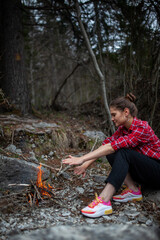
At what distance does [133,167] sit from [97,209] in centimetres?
71

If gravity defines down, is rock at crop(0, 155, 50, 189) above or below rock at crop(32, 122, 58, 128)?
below

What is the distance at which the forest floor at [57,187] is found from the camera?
211 cm

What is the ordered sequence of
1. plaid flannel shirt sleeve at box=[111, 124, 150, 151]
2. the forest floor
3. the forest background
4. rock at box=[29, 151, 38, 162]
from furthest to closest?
the forest background → rock at box=[29, 151, 38, 162] → plaid flannel shirt sleeve at box=[111, 124, 150, 151] → the forest floor

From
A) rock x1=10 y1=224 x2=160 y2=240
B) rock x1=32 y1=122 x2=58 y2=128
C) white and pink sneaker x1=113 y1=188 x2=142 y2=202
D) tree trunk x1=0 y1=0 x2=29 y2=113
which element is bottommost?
white and pink sneaker x1=113 y1=188 x2=142 y2=202

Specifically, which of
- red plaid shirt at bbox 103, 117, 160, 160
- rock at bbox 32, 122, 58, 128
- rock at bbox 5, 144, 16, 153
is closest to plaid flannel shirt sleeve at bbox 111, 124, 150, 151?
red plaid shirt at bbox 103, 117, 160, 160

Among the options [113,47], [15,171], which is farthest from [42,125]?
[113,47]

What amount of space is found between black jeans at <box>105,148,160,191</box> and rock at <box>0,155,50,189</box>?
1.23 metres

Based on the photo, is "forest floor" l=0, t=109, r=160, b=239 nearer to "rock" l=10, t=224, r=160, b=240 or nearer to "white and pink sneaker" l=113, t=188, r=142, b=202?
"white and pink sneaker" l=113, t=188, r=142, b=202

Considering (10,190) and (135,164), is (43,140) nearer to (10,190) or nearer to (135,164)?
(10,190)

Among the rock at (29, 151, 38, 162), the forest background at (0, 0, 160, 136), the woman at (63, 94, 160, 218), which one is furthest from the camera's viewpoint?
the forest background at (0, 0, 160, 136)

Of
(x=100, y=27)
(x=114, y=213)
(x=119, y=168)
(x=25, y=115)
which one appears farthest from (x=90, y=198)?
(x=100, y=27)

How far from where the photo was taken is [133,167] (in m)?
2.51

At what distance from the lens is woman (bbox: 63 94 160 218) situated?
2311 millimetres

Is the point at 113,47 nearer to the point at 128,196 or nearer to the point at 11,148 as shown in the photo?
the point at 11,148
